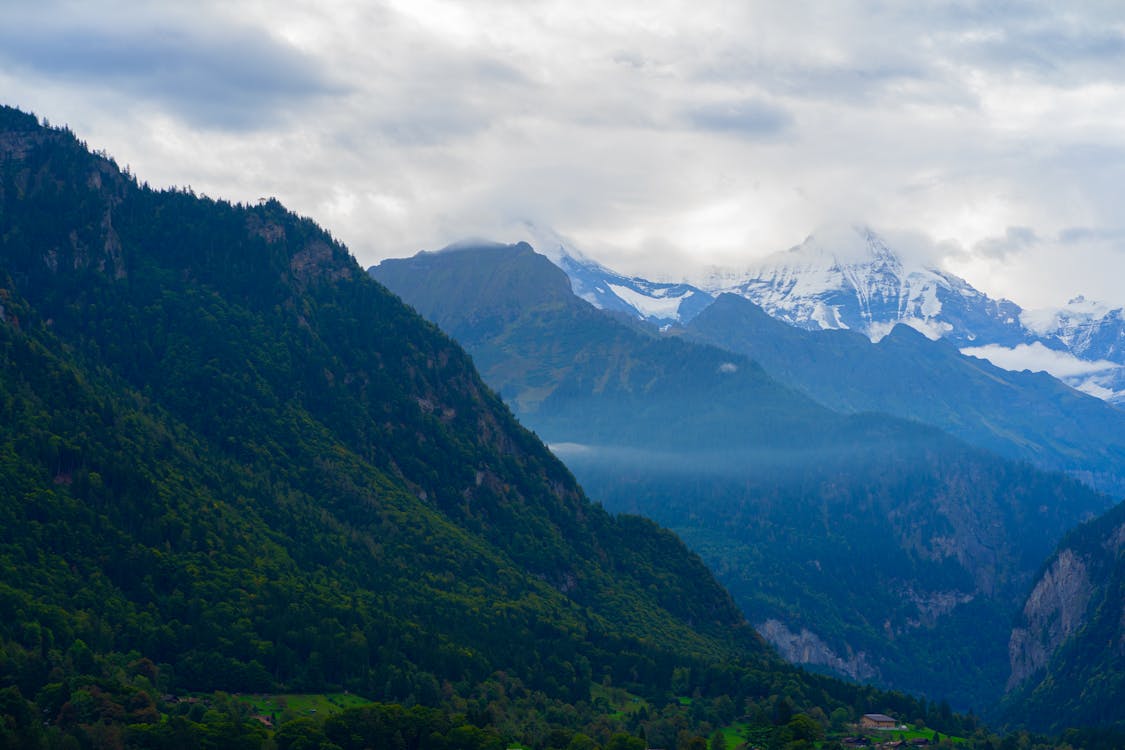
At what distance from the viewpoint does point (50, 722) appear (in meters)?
194

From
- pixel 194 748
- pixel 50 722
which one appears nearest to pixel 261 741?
pixel 194 748

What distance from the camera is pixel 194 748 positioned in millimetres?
191750

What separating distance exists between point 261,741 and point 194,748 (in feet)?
31.9

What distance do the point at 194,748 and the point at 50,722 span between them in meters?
19.9

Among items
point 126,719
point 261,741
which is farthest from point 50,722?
point 261,741

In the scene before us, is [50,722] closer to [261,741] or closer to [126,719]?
[126,719]

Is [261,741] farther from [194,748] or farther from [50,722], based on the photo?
[50,722]

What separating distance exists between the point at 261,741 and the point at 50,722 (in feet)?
90.0

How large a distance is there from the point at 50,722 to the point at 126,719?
9.58 metres

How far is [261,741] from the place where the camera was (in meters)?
198

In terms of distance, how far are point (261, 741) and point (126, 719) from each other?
18082mm

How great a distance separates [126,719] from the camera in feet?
646
